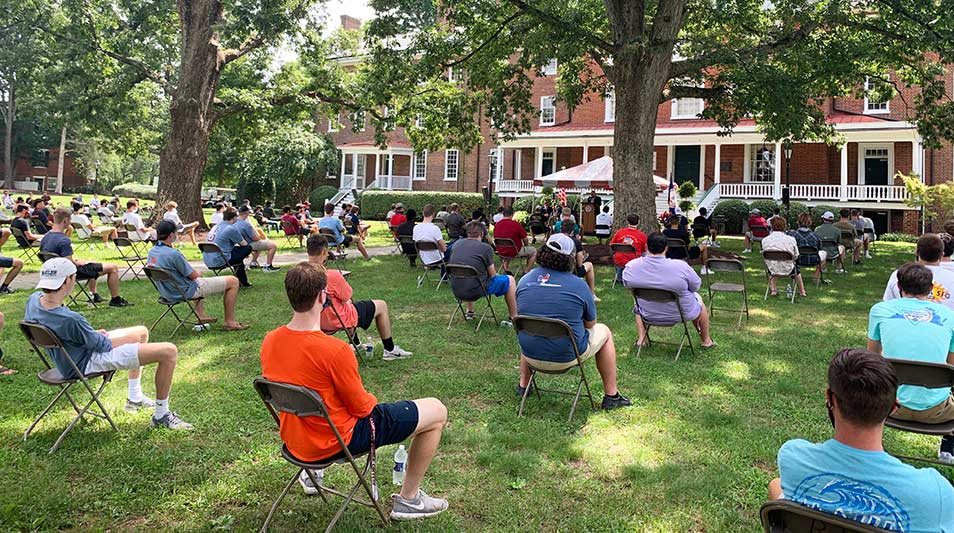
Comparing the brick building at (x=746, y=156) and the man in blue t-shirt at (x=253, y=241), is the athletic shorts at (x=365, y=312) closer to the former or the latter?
the man in blue t-shirt at (x=253, y=241)

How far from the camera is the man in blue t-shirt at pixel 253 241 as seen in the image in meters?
11.2

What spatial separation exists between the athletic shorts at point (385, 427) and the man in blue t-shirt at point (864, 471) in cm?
185

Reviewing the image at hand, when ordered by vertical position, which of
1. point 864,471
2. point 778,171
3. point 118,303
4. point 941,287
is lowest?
point 118,303

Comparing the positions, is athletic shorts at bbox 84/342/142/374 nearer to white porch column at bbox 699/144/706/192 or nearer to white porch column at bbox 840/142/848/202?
white porch column at bbox 840/142/848/202

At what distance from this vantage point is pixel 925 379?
12.7 feet

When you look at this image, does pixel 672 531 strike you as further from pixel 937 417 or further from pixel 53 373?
pixel 53 373

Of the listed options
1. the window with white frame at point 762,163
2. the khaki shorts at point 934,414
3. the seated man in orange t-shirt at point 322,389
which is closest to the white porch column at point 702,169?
the window with white frame at point 762,163

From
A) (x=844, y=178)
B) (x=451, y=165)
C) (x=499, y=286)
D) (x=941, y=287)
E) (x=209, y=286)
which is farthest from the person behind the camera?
(x=451, y=165)

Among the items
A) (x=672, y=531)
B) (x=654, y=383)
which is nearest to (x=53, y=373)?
(x=672, y=531)

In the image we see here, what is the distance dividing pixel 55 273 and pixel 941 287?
6.56 m

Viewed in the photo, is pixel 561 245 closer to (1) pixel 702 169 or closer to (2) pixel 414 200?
(1) pixel 702 169

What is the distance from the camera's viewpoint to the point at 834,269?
15.0 m

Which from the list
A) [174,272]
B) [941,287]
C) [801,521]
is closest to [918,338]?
[941,287]

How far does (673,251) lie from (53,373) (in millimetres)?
10265
